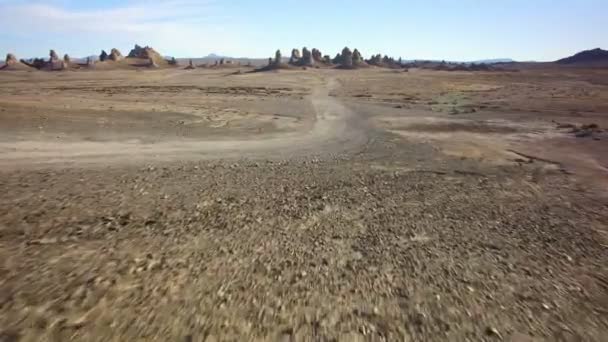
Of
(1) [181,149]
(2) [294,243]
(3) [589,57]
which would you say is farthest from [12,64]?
(3) [589,57]

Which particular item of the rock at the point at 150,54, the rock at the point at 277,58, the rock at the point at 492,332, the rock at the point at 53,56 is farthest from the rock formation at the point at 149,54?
the rock at the point at 492,332

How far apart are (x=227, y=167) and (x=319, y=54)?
490 feet

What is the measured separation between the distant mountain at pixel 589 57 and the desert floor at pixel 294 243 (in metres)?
194

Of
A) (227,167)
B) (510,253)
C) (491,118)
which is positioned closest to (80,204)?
(227,167)

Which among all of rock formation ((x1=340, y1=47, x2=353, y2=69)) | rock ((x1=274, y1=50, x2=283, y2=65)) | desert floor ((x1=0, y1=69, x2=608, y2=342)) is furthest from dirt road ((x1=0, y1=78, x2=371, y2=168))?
rock formation ((x1=340, y1=47, x2=353, y2=69))

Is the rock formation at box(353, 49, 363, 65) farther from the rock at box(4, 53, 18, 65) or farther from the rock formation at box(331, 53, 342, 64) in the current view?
the rock at box(4, 53, 18, 65)

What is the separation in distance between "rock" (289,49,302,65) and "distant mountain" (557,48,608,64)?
12074 centimetres

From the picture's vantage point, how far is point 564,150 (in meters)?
18.3

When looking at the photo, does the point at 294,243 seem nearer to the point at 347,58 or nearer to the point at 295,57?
the point at 347,58

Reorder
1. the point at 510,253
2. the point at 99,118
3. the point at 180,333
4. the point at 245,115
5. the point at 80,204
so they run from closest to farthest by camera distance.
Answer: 1. the point at 180,333
2. the point at 510,253
3. the point at 80,204
4. the point at 99,118
5. the point at 245,115

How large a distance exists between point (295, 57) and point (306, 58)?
12.7m

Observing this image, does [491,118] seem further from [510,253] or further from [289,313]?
[289,313]

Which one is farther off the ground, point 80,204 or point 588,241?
point 80,204

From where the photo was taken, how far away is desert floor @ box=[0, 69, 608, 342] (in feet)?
16.5
